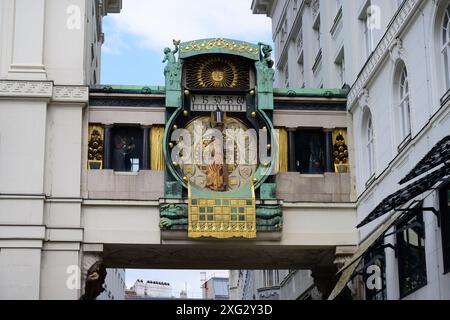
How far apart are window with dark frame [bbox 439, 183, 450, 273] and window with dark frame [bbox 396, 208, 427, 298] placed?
772mm

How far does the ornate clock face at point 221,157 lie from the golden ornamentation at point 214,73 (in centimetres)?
106

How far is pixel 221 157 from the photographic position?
1232 inches

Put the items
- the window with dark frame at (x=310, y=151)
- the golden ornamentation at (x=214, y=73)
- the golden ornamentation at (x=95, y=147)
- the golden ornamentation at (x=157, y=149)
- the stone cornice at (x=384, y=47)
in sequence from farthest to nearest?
the window with dark frame at (x=310, y=151) < the golden ornamentation at (x=214, y=73) < the golden ornamentation at (x=157, y=149) < the golden ornamentation at (x=95, y=147) < the stone cornice at (x=384, y=47)

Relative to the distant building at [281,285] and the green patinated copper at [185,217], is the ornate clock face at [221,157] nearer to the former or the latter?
the green patinated copper at [185,217]

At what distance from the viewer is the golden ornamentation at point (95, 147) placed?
30906 mm

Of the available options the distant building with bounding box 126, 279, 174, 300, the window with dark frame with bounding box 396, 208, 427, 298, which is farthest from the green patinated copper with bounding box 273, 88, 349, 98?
the distant building with bounding box 126, 279, 174, 300

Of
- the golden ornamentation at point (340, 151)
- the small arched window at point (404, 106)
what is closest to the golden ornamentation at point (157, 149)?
the golden ornamentation at point (340, 151)

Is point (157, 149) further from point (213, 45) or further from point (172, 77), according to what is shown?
point (213, 45)

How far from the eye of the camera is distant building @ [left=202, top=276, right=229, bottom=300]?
92.6 metres

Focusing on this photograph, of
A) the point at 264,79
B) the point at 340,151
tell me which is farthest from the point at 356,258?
the point at 264,79

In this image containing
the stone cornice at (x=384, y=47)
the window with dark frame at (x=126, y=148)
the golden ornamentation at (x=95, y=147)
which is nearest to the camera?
the stone cornice at (x=384, y=47)

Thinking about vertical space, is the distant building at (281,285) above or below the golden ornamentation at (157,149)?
below

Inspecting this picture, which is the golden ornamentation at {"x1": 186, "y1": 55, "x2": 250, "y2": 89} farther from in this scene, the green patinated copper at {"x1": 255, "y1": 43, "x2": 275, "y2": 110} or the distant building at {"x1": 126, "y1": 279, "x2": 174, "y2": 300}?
the distant building at {"x1": 126, "y1": 279, "x2": 174, "y2": 300}

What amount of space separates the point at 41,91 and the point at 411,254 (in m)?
12.3
